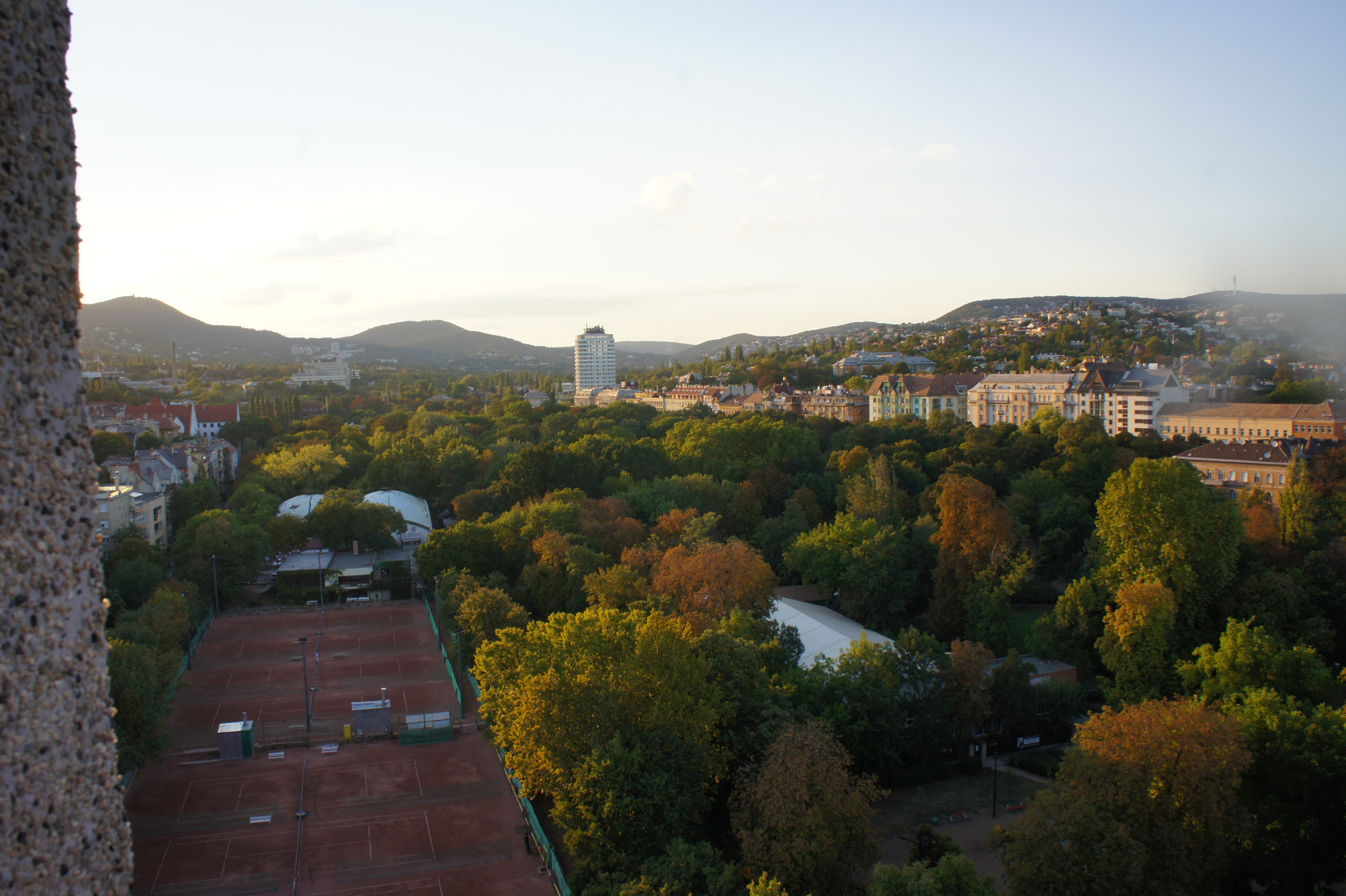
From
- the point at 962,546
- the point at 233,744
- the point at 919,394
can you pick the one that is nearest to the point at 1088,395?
the point at 919,394

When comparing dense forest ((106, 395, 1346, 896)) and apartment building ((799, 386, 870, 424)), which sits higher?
apartment building ((799, 386, 870, 424))

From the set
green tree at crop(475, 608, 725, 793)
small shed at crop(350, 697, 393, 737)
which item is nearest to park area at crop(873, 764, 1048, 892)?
green tree at crop(475, 608, 725, 793)

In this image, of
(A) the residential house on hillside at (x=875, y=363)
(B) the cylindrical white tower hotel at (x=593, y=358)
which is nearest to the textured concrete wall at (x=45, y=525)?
(A) the residential house on hillside at (x=875, y=363)

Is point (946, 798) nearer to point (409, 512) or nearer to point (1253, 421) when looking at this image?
point (409, 512)

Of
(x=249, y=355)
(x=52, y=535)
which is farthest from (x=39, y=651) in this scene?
(x=249, y=355)

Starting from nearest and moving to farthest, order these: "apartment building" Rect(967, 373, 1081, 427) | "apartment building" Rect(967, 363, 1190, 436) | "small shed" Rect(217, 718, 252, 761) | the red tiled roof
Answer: "small shed" Rect(217, 718, 252, 761)
"apartment building" Rect(967, 363, 1190, 436)
"apartment building" Rect(967, 373, 1081, 427)
the red tiled roof

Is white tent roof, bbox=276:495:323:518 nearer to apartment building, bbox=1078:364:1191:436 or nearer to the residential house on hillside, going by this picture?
apartment building, bbox=1078:364:1191:436
